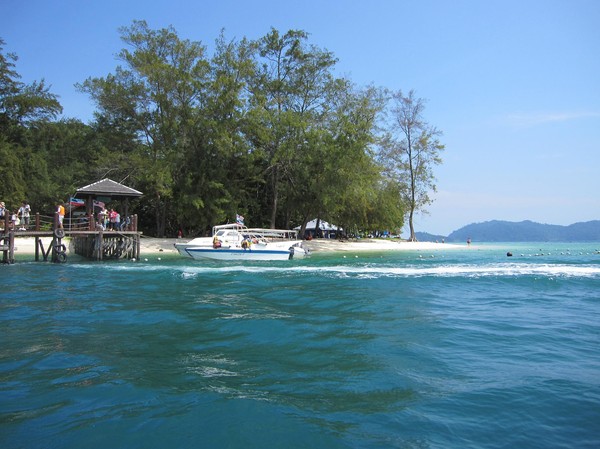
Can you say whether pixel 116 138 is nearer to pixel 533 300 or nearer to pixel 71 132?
pixel 71 132

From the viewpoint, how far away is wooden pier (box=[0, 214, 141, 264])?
1136 inches

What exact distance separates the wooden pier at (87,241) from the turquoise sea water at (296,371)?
14016 millimetres

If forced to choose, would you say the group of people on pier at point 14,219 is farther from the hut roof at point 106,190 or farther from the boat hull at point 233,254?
the boat hull at point 233,254

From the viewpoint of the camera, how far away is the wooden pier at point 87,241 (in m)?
28.8

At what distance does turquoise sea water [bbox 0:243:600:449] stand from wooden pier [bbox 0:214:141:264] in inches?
552

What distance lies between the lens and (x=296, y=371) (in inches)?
307

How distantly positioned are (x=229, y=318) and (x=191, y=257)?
2111 cm

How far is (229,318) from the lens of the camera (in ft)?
39.9

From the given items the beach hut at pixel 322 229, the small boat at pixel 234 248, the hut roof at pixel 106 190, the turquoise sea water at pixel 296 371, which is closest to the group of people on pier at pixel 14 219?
the hut roof at pixel 106 190

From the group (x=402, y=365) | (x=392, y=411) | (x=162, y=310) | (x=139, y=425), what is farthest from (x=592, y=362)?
(x=162, y=310)

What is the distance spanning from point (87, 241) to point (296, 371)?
105 ft

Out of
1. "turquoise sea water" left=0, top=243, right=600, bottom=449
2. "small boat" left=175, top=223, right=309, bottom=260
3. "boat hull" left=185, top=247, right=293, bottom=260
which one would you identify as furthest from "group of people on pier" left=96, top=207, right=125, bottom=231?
"turquoise sea water" left=0, top=243, right=600, bottom=449

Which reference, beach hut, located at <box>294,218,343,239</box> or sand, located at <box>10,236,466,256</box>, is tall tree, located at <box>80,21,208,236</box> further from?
beach hut, located at <box>294,218,343,239</box>

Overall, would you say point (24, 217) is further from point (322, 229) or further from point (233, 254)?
point (322, 229)
